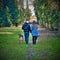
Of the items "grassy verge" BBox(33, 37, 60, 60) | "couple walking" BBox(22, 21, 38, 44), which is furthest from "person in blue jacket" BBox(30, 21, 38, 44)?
"grassy verge" BBox(33, 37, 60, 60)

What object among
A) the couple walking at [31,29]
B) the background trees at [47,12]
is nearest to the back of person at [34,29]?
the couple walking at [31,29]

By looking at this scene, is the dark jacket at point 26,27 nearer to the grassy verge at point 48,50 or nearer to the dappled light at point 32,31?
the dappled light at point 32,31

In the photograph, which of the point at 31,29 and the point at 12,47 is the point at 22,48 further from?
the point at 31,29

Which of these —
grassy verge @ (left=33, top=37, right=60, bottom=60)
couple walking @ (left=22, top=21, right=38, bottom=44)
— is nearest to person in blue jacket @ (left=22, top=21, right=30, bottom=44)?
couple walking @ (left=22, top=21, right=38, bottom=44)

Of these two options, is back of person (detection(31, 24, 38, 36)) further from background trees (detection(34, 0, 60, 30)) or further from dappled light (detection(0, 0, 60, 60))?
background trees (detection(34, 0, 60, 30))

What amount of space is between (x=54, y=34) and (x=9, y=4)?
83cm

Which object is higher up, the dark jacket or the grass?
the dark jacket

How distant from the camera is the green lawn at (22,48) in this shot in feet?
12.8

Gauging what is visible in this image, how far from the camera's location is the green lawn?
3.90 metres

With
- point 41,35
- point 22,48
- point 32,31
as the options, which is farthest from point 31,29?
point 22,48

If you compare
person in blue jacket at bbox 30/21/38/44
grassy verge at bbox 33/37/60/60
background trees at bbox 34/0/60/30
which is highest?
background trees at bbox 34/0/60/30

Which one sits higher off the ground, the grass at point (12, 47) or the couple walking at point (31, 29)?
the couple walking at point (31, 29)

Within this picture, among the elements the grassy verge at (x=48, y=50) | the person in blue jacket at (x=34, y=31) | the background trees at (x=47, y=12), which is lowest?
the grassy verge at (x=48, y=50)

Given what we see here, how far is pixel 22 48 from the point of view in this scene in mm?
3920
